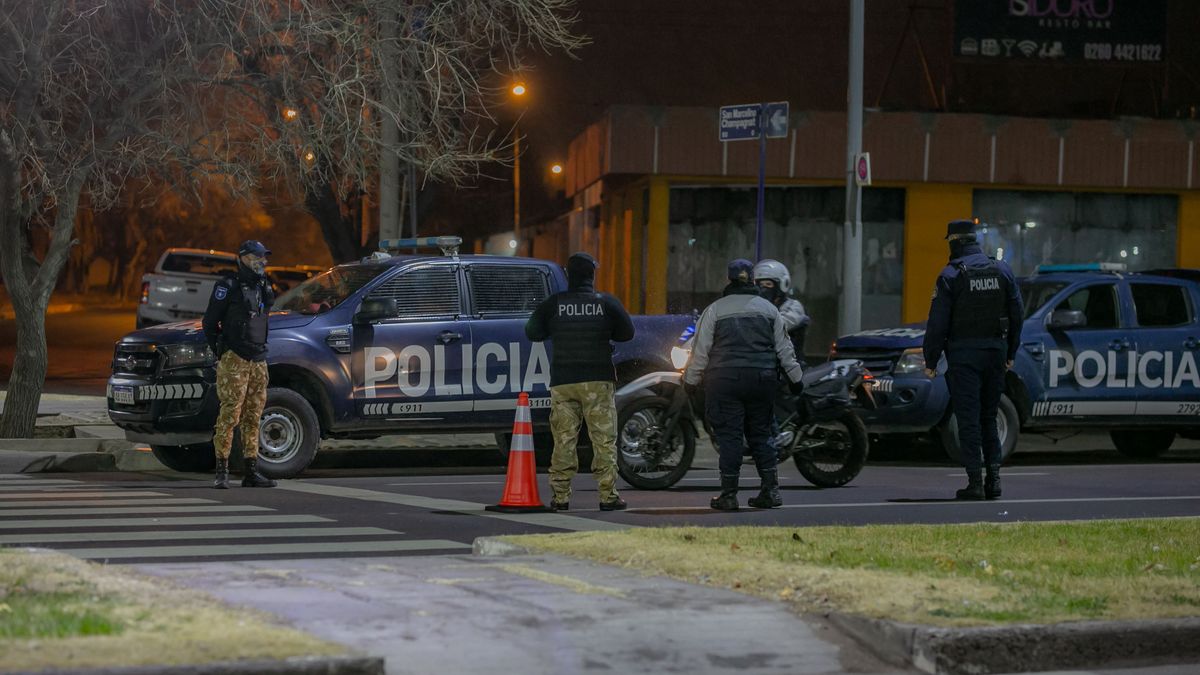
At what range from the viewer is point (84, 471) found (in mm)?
16062

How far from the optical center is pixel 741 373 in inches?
500

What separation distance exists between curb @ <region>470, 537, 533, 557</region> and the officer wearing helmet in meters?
4.46

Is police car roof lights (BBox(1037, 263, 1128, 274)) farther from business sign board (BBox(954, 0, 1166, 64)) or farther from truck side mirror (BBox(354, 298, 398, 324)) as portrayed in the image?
business sign board (BBox(954, 0, 1166, 64))

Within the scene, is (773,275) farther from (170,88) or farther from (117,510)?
(170,88)

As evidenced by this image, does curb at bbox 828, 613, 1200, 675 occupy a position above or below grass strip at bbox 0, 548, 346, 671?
below

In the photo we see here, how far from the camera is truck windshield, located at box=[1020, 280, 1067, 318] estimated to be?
683 inches

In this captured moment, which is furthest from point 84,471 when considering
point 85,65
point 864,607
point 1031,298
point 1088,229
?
point 1088,229

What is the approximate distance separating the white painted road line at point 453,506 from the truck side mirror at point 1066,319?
6.57m

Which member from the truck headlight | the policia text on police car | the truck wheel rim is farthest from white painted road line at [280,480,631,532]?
the truck headlight

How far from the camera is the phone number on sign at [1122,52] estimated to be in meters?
32.1

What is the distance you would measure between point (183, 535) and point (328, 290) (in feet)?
17.7

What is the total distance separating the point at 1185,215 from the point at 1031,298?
48.5 feet

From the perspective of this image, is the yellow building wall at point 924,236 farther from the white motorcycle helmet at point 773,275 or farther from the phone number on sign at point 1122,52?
the white motorcycle helmet at point 773,275

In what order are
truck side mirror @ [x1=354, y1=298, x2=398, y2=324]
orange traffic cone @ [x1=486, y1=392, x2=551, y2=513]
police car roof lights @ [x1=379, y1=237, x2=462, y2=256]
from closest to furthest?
1. orange traffic cone @ [x1=486, y1=392, x2=551, y2=513]
2. truck side mirror @ [x1=354, y1=298, x2=398, y2=324]
3. police car roof lights @ [x1=379, y1=237, x2=462, y2=256]
